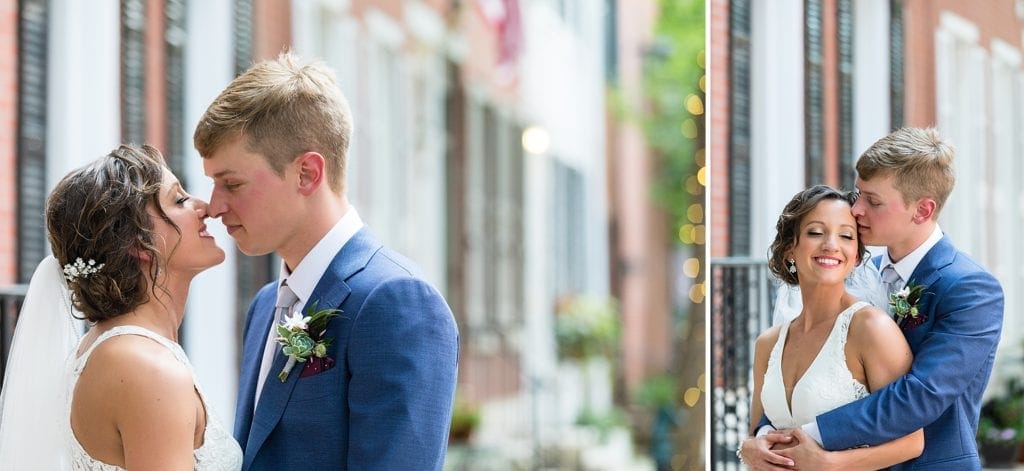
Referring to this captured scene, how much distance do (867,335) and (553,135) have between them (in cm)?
1122

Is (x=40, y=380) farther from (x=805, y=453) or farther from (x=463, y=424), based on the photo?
(x=463, y=424)

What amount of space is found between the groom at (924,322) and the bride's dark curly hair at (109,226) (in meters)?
1.36

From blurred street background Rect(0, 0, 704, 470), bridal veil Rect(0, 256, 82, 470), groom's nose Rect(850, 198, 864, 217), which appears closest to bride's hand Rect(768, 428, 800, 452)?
groom's nose Rect(850, 198, 864, 217)

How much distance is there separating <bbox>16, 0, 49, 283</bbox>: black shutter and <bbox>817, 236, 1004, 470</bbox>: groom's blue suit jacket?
3186 millimetres

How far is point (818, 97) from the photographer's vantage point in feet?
10.9

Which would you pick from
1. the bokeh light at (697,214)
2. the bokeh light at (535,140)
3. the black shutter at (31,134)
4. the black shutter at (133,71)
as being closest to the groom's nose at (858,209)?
the bokeh light at (697,214)

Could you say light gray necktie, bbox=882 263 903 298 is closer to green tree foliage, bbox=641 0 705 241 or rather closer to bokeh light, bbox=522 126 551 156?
bokeh light, bbox=522 126 551 156

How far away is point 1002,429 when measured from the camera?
514cm

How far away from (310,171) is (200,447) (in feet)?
1.76

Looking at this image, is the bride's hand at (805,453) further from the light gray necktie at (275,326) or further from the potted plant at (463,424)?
the potted plant at (463,424)

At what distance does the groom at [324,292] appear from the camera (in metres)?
1.93

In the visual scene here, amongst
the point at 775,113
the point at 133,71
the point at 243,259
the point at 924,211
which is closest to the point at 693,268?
the point at 243,259

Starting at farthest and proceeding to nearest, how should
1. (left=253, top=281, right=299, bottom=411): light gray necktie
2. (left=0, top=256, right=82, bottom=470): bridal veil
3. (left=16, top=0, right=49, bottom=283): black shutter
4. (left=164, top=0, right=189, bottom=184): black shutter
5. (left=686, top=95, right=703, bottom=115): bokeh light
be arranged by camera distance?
1. (left=164, top=0, right=189, bottom=184): black shutter
2. (left=16, top=0, right=49, bottom=283): black shutter
3. (left=686, top=95, right=703, bottom=115): bokeh light
4. (left=0, top=256, right=82, bottom=470): bridal veil
5. (left=253, top=281, right=299, bottom=411): light gray necktie

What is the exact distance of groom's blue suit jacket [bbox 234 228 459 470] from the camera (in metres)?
1.91
